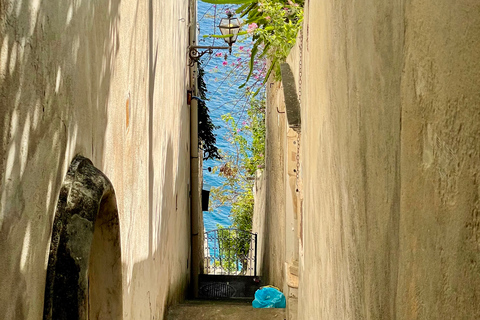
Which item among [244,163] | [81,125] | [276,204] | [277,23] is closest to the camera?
[81,125]

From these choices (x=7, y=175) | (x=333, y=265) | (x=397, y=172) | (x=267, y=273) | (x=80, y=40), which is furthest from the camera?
(x=267, y=273)

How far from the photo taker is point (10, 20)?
5.49 feet

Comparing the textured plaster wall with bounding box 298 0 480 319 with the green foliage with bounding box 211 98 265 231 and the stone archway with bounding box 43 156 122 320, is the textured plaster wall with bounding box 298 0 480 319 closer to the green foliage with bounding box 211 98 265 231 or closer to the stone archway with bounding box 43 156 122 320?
the stone archway with bounding box 43 156 122 320

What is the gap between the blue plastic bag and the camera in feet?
23.3

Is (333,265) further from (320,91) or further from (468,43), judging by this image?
(468,43)

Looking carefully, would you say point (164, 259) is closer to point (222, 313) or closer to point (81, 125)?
point (222, 313)

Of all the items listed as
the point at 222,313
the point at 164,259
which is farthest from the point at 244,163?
the point at 164,259

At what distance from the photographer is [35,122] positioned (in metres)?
1.92

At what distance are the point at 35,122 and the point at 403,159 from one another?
1.16 m

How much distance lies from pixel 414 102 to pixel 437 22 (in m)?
0.23

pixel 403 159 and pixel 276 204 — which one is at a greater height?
pixel 403 159

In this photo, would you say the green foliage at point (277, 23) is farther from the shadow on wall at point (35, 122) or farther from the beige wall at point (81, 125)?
the shadow on wall at point (35, 122)

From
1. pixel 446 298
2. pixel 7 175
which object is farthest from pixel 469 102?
pixel 7 175

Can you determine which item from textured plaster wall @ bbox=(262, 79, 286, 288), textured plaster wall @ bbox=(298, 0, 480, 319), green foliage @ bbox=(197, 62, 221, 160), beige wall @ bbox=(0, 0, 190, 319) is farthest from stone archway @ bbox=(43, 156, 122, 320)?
green foliage @ bbox=(197, 62, 221, 160)
